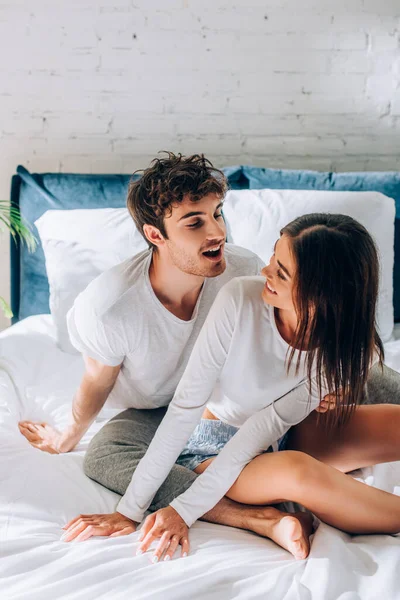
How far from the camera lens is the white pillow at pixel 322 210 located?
7.15 feet

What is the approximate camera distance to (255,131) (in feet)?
8.49

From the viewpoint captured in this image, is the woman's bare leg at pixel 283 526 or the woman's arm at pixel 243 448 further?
the woman's arm at pixel 243 448

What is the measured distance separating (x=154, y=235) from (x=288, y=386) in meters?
0.48

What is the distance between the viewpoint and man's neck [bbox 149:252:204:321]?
1.58m

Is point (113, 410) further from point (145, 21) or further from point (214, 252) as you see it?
point (145, 21)

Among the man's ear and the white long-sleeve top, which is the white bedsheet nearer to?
the white long-sleeve top

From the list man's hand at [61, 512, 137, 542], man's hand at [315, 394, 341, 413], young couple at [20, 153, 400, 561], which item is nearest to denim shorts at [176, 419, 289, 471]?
young couple at [20, 153, 400, 561]

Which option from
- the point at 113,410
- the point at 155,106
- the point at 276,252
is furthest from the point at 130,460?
the point at 155,106

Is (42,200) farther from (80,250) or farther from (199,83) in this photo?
(199,83)

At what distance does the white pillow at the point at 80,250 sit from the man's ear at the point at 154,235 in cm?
56

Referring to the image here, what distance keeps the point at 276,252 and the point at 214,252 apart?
0.78 feet

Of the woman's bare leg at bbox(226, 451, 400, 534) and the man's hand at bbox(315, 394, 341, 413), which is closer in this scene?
the woman's bare leg at bbox(226, 451, 400, 534)

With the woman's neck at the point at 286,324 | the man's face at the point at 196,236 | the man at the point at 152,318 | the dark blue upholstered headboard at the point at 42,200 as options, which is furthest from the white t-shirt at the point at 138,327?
the dark blue upholstered headboard at the point at 42,200

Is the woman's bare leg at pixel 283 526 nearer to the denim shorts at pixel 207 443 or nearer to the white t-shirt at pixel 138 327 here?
the denim shorts at pixel 207 443
